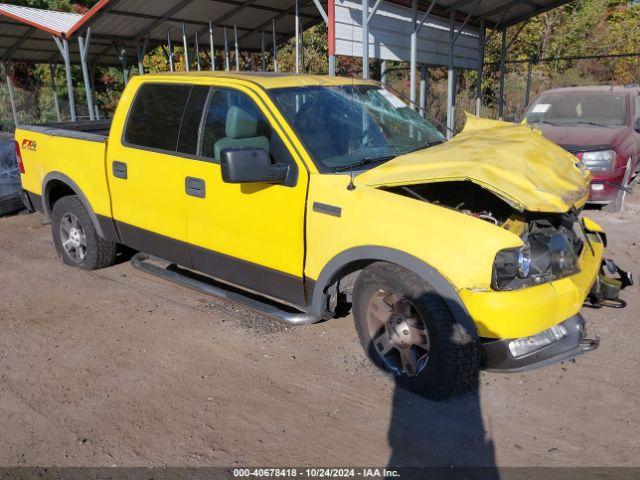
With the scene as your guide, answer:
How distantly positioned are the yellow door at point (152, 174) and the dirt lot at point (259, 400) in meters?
0.65

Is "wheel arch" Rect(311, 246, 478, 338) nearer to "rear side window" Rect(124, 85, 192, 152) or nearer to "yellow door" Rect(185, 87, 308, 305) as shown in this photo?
"yellow door" Rect(185, 87, 308, 305)

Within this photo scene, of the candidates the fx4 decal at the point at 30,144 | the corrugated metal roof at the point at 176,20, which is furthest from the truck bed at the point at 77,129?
the corrugated metal roof at the point at 176,20

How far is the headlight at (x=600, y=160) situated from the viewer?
8.15 meters

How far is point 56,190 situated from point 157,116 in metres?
2.02

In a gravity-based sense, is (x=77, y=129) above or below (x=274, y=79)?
below

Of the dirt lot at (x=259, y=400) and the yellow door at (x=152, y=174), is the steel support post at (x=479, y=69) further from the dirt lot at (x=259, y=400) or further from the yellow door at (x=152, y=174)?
the yellow door at (x=152, y=174)

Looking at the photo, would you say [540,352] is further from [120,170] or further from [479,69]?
[479,69]

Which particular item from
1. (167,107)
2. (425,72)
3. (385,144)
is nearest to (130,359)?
(167,107)

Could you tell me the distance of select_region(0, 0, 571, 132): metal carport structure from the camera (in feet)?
36.8

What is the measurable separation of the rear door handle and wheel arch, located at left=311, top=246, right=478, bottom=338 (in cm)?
220

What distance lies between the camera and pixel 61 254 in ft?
20.6

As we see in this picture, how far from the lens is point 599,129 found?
29.3ft

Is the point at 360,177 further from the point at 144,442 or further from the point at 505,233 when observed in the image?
the point at 144,442

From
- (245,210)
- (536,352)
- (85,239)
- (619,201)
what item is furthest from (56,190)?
(619,201)
